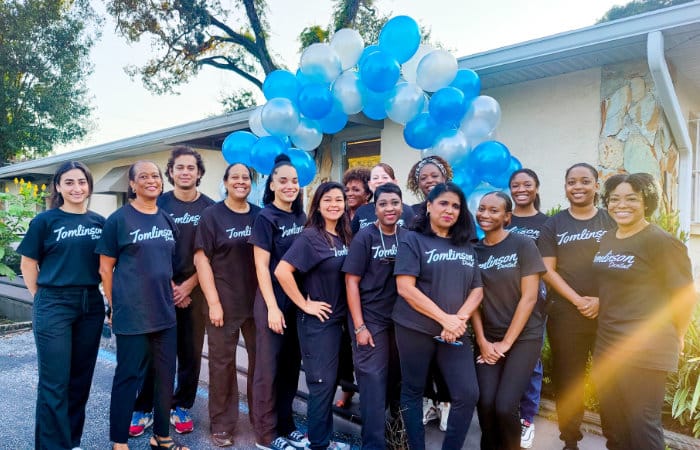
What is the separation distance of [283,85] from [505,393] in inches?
151

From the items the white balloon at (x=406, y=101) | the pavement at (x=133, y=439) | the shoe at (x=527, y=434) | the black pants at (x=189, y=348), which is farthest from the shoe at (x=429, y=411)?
the white balloon at (x=406, y=101)

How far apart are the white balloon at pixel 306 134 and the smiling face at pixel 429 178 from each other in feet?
6.10

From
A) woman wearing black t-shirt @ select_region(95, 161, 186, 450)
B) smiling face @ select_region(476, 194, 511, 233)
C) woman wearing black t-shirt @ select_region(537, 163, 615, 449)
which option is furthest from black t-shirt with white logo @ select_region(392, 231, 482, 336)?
woman wearing black t-shirt @ select_region(95, 161, 186, 450)

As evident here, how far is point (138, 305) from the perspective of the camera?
2.83 meters

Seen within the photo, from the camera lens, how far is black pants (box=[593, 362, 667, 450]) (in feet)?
7.44

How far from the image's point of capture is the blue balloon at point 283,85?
4.98 metres

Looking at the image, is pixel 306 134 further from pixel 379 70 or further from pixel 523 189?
pixel 523 189

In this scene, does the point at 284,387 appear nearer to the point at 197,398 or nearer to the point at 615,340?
the point at 197,398

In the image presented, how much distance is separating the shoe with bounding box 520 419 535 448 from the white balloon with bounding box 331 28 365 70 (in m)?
3.77

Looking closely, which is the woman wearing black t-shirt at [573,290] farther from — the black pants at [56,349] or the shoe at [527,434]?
the black pants at [56,349]

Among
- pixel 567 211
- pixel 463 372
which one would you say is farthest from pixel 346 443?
pixel 567 211

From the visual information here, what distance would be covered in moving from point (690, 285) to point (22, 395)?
17.2ft

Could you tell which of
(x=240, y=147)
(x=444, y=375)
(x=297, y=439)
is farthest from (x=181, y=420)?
(x=240, y=147)

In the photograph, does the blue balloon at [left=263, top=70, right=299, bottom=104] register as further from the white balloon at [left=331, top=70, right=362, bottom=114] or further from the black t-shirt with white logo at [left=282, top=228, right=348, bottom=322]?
the black t-shirt with white logo at [left=282, top=228, right=348, bottom=322]
